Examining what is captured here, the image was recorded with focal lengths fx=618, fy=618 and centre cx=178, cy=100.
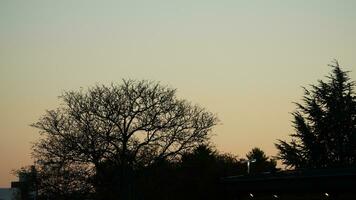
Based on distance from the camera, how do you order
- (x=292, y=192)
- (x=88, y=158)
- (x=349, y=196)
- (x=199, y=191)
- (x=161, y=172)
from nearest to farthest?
(x=349, y=196)
(x=292, y=192)
(x=88, y=158)
(x=161, y=172)
(x=199, y=191)

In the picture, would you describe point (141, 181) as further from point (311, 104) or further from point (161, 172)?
point (311, 104)

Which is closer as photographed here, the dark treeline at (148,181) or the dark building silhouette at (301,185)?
the dark building silhouette at (301,185)

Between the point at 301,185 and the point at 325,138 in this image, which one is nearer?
the point at 301,185

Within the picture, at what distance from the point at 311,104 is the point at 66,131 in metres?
25.6

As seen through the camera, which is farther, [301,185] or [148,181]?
[148,181]

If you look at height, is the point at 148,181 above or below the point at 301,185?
above

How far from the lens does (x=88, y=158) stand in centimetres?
4731

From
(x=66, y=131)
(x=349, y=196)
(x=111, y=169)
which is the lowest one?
(x=349, y=196)

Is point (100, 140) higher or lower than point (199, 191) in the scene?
higher

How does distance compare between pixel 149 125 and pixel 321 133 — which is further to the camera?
pixel 321 133

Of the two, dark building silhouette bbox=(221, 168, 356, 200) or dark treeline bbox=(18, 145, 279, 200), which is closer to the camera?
dark building silhouette bbox=(221, 168, 356, 200)

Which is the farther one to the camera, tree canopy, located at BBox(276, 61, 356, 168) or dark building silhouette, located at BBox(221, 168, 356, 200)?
tree canopy, located at BBox(276, 61, 356, 168)

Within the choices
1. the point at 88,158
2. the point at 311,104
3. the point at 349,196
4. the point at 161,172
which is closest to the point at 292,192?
the point at 349,196

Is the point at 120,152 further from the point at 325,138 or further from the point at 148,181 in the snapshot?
the point at 325,138
